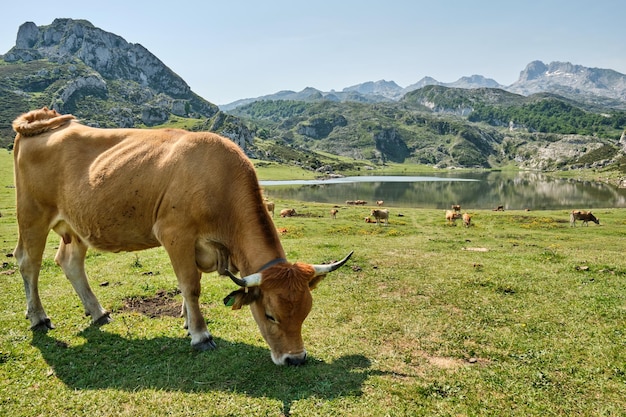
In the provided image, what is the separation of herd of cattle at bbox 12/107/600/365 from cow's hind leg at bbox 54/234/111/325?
0.11 metres

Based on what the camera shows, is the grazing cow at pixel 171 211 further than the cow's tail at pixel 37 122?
No

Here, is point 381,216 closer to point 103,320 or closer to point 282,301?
point 103,320

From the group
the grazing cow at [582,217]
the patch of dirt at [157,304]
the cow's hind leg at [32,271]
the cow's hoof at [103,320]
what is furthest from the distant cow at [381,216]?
the cow's hind leg at [32,271]

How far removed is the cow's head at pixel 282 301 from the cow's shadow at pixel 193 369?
0.46m

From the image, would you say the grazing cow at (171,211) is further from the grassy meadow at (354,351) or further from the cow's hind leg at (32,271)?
the grassy meadow at (354,351)

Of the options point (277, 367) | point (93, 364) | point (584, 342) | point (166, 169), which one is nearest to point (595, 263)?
point (584, 342)

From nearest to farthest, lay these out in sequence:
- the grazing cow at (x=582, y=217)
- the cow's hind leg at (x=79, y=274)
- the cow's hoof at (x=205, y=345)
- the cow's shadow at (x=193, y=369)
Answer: the cow's shadow at (x=193, y=369) < the cow's hoof at (x=205, y=345) < the cow's hind leg at (x=79, y=274) < the grazing cow at (x=582, y=217)

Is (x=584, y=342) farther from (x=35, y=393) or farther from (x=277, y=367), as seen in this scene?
(x=35, y=393)

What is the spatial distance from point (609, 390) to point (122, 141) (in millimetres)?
10879

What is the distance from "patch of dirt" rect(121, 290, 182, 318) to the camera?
10.7 metres

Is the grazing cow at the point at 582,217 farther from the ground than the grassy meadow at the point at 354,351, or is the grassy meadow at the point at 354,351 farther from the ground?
the grassy meadow at the point at 354,351

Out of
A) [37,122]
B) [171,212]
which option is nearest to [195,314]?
[171,212]

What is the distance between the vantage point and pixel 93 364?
7637mm

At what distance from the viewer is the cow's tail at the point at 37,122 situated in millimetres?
9352
